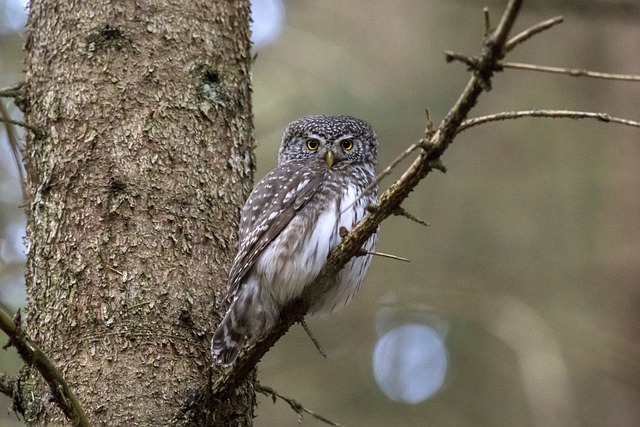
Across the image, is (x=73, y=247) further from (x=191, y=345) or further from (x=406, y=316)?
(x=406, y=316)

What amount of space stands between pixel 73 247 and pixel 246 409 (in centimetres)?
93

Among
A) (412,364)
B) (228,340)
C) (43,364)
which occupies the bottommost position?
(43,364)

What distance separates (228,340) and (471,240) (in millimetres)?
5977

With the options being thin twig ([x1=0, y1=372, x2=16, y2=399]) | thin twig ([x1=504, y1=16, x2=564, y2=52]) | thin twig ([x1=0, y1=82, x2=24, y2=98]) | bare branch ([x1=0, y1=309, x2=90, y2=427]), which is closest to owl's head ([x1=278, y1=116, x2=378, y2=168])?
thin twig ([x1=0, y1=82, x2=24, y2=98])

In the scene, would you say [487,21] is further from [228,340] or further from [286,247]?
[286,247]

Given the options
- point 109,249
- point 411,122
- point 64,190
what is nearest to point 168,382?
point 109,249

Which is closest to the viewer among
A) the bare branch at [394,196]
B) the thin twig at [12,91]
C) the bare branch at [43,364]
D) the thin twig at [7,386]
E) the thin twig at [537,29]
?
the thin twig at [537,29]

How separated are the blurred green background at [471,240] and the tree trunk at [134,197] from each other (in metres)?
2.57

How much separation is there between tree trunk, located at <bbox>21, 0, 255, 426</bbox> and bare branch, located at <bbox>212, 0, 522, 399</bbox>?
0.62 ft

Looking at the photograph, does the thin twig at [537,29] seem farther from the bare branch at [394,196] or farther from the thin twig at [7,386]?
the thin twig at [7,386]

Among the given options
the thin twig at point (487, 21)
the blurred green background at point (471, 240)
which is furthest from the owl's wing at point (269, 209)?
the blurred green background at point (471, 240)

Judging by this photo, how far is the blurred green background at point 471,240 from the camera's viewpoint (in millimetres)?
6809

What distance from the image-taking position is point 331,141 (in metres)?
4.67

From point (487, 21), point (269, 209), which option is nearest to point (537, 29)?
point (487, 21)
